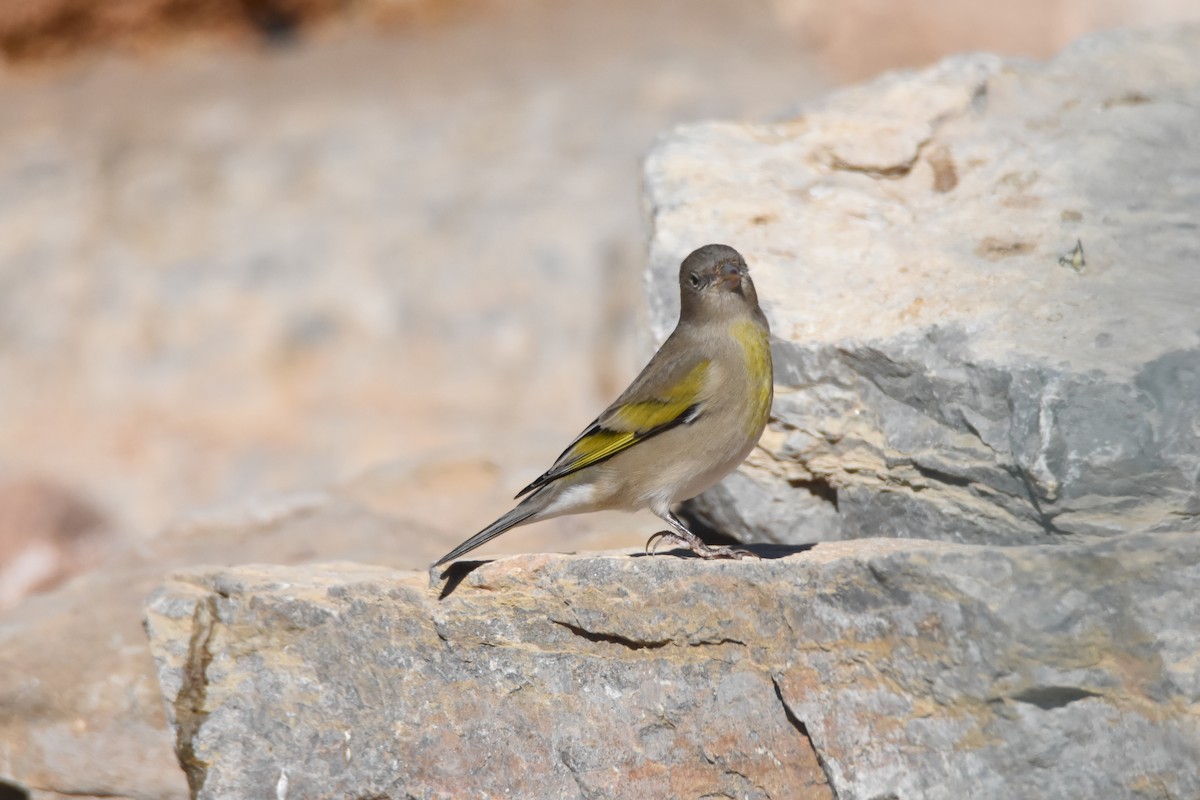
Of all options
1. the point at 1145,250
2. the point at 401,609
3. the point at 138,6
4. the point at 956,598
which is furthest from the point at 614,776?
the point at 138,6

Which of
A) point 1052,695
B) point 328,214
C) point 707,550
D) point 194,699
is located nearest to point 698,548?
point 707,550

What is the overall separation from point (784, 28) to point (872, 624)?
9.12 metres

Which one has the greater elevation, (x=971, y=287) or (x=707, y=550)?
(x=971, y=287)

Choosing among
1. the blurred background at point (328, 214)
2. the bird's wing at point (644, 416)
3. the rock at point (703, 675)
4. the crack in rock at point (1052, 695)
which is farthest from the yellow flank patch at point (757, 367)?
the blurred background at point (328, 214)

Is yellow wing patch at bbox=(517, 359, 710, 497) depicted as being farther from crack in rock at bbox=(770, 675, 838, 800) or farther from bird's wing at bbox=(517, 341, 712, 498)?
crack in rock at bbox=(770, 675, 838, 800)

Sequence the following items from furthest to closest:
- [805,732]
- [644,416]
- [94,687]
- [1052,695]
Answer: [94,687] → [644,416] → [805,732] → [1052,695]

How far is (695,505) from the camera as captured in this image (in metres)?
5.74

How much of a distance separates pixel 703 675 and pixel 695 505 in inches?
53.5

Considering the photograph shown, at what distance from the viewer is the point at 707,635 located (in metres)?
4.45

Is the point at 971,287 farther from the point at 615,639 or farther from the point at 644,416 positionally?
the point at 615,639

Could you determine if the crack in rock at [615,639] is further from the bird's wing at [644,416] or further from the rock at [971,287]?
the rock at [971,287]

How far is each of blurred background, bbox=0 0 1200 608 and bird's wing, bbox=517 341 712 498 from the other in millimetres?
5153

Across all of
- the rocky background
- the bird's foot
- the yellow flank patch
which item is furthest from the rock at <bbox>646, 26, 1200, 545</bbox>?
the bird's foot

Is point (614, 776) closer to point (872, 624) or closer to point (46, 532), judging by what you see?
point (872, 624)
